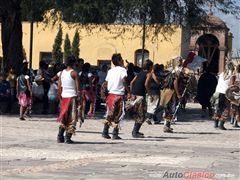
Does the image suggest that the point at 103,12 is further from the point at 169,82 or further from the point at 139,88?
the point at 139,88

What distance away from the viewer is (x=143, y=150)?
13.2 metres

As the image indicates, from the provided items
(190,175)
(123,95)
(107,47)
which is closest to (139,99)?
(123,95)

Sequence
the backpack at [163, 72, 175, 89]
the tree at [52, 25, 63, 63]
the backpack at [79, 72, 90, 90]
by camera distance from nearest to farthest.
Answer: the backpack at [163, 72, 175, 89]
the backpack at [79, 72, 90, 90]
the tree at [52, 25, 63, 63]

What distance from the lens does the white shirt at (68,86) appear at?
14328 mm

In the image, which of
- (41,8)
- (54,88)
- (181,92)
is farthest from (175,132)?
(41,8)

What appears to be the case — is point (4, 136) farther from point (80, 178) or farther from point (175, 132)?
point (80, 178)

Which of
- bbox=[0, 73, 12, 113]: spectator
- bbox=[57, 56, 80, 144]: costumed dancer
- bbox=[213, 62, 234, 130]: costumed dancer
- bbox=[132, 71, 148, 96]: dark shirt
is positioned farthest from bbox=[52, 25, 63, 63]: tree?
Answer: bbox=[57, 56, 80, 144]: costumed dancer

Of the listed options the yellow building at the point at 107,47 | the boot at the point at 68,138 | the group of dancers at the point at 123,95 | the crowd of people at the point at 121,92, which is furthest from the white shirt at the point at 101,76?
the yellow building at the point at 107,47

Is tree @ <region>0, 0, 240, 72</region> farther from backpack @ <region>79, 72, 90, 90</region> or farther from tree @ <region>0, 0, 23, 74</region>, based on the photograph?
backpack @ <region>79, 72, 90, 90</region>

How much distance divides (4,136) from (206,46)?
125 ft

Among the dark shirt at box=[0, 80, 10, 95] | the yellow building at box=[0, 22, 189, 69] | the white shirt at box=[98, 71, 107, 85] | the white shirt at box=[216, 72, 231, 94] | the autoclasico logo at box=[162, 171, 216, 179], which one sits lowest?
the autoclasico logo at box=[162, 171, 216, 179]

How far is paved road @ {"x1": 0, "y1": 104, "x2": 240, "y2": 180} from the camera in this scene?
10.1 metres

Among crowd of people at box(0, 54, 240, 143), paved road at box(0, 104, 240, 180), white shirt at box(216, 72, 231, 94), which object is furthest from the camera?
white shirt at box(216, 72, 231, 94)

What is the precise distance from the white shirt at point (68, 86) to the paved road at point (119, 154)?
1.00 metres
